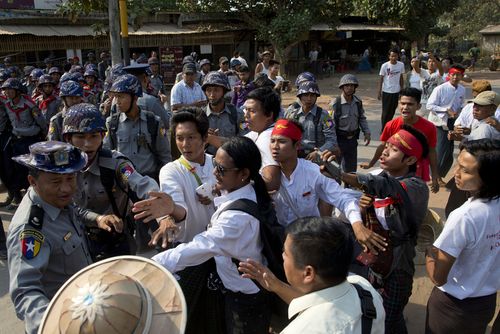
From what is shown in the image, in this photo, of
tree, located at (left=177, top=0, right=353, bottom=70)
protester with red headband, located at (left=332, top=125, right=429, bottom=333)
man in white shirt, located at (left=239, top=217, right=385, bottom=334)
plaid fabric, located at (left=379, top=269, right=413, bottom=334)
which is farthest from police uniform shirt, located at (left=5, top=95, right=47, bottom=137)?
tree, located at (left=177, top=0, right=353, bottom=70)

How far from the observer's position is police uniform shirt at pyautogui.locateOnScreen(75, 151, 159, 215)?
9.62 ft

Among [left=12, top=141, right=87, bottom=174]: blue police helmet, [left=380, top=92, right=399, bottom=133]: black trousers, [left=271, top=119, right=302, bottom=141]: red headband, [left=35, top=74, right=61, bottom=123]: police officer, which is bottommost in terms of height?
[left=380, top=92, right=399, bottom=133]: black trousers

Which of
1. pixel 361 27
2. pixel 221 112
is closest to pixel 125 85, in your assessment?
pixel 221 112

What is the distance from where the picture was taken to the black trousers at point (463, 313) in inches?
91.2

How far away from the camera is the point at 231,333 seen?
253 cm

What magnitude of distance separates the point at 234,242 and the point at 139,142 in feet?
7.58

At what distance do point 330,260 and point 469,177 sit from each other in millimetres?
1134

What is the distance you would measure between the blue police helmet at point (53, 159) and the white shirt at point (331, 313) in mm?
1287

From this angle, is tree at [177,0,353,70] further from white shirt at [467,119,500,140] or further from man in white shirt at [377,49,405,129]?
white shirt at [467,119,500,140]

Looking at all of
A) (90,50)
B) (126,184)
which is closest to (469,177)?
(126,184)

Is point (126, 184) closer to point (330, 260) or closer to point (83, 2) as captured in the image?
point (330, 260)

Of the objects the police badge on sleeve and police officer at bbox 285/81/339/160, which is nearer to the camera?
the police badge on sleeve

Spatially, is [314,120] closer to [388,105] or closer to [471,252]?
[471,252]

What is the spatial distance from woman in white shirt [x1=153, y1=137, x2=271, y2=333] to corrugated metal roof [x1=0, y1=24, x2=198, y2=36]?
47.0 feet
